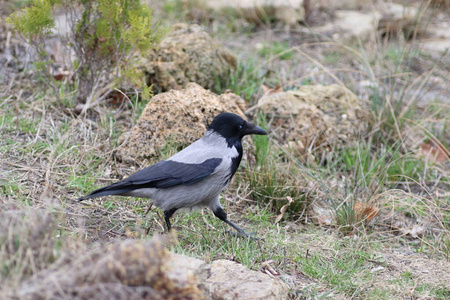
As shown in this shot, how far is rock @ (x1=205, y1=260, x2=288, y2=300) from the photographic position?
279cm

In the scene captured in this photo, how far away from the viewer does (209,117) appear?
479 cm

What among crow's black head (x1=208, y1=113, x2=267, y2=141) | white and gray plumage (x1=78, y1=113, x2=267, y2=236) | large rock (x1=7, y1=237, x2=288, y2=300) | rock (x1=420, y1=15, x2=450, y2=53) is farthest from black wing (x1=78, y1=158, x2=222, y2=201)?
rock (x1=420, y1=15, x2=450, y2=53)

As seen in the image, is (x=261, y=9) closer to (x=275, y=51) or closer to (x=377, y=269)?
(x=275, y=51)

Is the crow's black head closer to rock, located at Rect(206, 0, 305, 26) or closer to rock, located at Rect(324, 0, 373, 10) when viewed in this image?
rock, located at Rect(206, 0, 305, 26)

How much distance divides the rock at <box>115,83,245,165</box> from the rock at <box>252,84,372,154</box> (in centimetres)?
114

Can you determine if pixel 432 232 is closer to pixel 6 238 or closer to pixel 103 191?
pixel 103 191

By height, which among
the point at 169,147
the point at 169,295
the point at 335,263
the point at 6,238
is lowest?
the point at 335,263

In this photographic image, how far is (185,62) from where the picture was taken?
5.66m

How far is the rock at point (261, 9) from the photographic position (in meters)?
8.27

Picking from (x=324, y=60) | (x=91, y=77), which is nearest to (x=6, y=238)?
(x=91, y=77)

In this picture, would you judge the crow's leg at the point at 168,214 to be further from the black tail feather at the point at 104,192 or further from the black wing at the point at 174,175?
the black tail feather at the point at 104,192

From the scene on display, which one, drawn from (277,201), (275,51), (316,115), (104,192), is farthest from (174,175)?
(275,51)

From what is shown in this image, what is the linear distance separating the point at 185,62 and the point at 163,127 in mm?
1228

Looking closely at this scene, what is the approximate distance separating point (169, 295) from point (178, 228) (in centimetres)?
206
